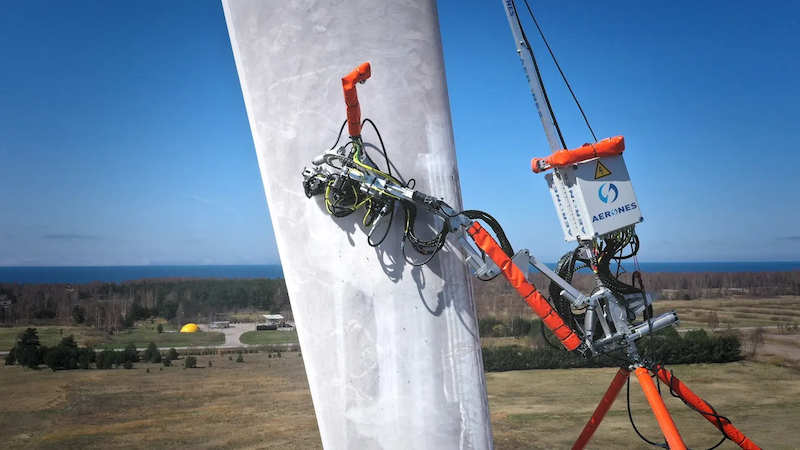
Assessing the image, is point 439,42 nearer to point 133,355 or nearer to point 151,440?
point 151,440

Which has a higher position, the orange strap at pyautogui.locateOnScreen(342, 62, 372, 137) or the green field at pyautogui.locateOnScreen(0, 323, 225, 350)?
the orange strap at pyautogui.locateOnScreen(342, 62, 372, 137)

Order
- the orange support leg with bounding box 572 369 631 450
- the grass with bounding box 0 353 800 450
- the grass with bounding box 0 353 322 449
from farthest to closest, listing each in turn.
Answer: the grass with bounding box 0 353 322 449 → the grass with bounding box 0 353 800 450 → the orange support leg with bounding box 572 369 631 450

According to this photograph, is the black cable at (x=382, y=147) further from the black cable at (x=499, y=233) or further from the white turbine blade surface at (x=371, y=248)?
the black cable at (x=499, y=233)

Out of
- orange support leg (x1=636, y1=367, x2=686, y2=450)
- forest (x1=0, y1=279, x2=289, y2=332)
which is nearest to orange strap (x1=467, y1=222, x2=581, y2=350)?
orange support leg (x1=636, y1=367, x2=686, y2=450)

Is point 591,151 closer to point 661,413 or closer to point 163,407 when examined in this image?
point 661,413

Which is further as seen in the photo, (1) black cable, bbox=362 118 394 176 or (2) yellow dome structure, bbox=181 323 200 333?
(2) yellow dome structure, bbox=181 323 200 333

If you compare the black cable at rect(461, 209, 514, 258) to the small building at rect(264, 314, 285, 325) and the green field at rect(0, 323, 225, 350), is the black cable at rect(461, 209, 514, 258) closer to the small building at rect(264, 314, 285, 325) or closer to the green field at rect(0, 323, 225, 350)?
the small building at rect(264, 314, 285, 325)
